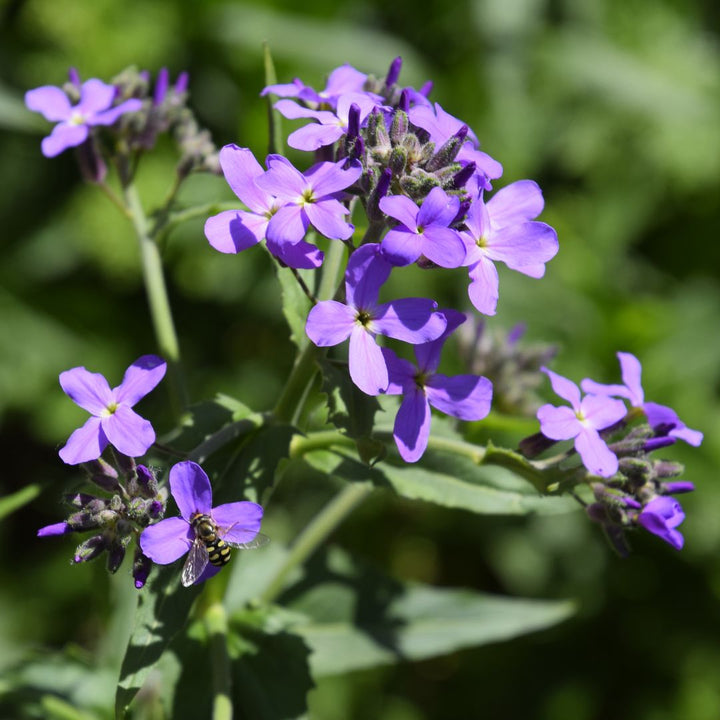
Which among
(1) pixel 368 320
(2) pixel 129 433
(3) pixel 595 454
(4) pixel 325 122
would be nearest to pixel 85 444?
(2) pixel 129 433

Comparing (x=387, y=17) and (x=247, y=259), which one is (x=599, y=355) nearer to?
(x=247, y=259)

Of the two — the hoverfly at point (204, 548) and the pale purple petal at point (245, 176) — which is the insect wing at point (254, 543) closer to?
the hoverfly at point (204, 548)

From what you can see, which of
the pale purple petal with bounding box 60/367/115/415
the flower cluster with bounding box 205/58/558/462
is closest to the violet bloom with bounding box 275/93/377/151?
the flower cluster with bounding box 205/58/558/462

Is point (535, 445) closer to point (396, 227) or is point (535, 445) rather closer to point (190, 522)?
point (396, 227)

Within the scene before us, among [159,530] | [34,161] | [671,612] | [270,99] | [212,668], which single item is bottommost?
[671,612]

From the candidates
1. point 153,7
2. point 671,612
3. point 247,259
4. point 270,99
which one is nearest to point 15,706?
point 270,99
